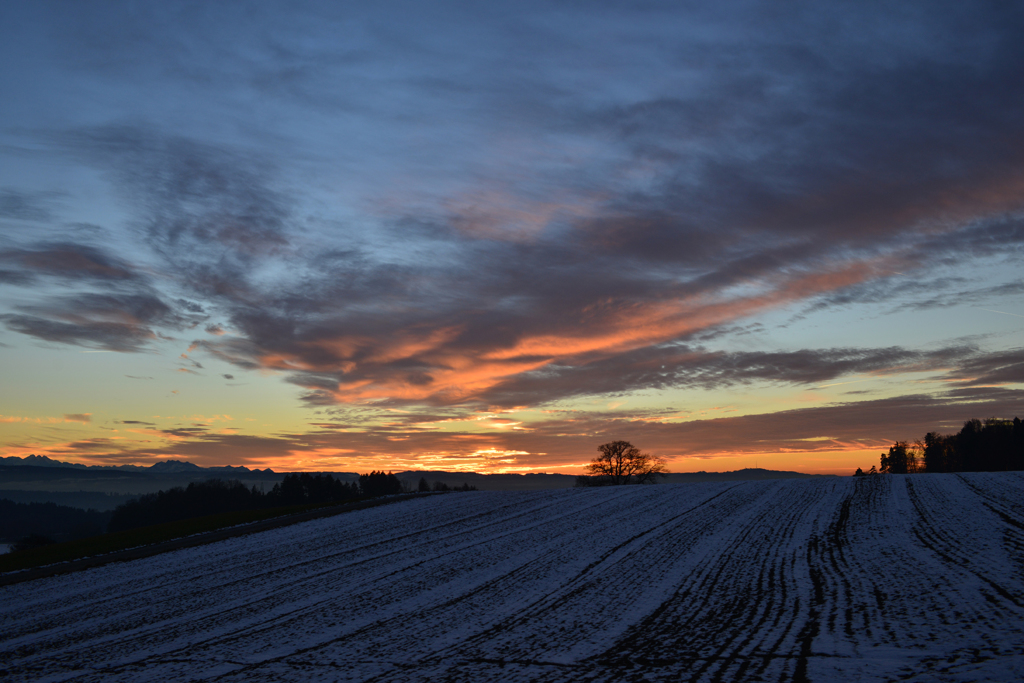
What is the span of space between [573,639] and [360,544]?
20.6 m

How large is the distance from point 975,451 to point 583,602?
106007 mm

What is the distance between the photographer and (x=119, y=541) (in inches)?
1446

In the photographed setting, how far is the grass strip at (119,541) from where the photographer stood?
3294cm

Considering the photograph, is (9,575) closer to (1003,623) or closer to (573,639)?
(573,639)

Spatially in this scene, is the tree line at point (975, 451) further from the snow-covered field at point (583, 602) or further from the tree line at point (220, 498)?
the tree line at point (220, 498)

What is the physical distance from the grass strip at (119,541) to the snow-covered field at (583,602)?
201 inches

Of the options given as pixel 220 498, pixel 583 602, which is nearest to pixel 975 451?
pixel 583 602

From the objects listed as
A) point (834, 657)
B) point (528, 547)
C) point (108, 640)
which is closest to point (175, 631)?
point (108, 640)

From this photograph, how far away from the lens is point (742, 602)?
1633cm

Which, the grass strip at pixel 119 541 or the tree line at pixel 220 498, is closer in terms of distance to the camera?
the grass strip at pixel 119 541

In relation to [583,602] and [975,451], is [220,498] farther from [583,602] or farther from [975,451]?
[975,451]

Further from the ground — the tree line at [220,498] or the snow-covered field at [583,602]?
the snow-covered field at [583,602]

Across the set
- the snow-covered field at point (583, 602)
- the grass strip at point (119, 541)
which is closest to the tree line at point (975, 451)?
the snow-covered field at point (583, 602)

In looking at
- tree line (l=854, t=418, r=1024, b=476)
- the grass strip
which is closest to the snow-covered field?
the grass strip
